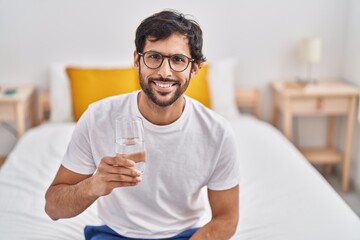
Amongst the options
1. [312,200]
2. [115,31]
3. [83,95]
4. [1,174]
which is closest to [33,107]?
[83,95]

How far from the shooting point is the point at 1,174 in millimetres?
2131

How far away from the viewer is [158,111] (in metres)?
1.36

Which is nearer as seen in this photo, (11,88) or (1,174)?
(1,174)

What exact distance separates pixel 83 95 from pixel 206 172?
1490 millimetres

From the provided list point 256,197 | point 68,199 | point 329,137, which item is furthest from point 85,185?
point 329,137

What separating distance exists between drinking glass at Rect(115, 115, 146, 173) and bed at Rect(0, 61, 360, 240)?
0.66m

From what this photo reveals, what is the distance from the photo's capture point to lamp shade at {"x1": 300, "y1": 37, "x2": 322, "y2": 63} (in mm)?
2920

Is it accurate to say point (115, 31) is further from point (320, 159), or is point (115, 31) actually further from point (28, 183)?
point (320, 159)

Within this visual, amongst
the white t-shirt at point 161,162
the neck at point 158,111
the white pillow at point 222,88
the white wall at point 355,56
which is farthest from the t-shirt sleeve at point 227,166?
the white wall at point 355,56

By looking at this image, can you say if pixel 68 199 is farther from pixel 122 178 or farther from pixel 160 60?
pixel 160 60

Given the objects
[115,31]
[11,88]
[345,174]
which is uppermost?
[115,31]

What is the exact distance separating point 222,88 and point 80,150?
1674mm

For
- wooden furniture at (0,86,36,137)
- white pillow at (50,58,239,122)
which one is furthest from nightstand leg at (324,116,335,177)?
wooden furniture at (0,86,36,137)

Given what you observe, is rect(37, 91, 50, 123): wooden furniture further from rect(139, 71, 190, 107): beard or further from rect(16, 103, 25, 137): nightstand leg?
rect(139, 71, 190, 107): beard
